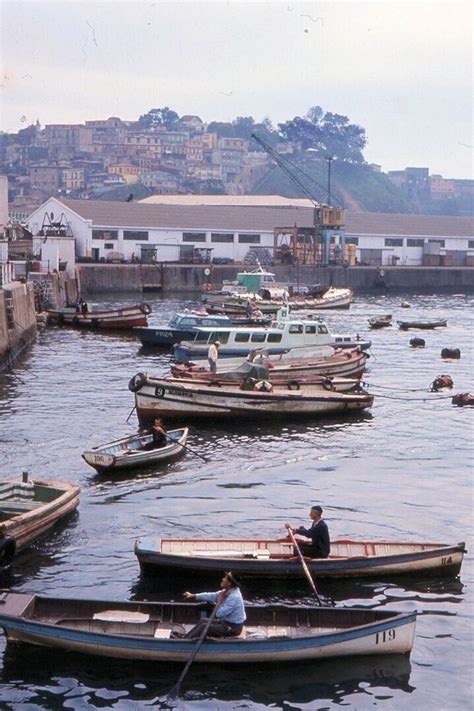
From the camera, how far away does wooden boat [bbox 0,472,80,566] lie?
22.2m

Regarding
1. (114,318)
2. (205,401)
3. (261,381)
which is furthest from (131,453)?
(114,318)

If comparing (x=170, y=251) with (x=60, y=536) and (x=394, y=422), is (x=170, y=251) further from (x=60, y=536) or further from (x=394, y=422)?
(x=60, y=536)

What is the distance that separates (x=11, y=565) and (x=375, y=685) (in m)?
8.07

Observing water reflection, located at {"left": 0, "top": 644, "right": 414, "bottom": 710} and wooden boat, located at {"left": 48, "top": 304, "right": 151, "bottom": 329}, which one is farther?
wooden boat, located at {"left": 48, "top": 304, "right": 151, "bottom": 329}

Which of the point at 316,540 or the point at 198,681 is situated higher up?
the point at 316,540

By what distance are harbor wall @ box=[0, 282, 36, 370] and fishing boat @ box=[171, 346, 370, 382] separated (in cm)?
970

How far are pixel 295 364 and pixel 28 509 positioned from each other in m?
22.6

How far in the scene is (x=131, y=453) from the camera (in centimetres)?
2977

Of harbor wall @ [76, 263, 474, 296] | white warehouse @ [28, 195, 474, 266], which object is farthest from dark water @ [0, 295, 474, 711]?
white warehouse @ [28, 195, 474, 266]

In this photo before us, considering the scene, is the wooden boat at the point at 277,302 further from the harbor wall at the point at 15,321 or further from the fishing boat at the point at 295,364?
the fishing boat at the point at 295,364

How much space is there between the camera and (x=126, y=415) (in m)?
38.9

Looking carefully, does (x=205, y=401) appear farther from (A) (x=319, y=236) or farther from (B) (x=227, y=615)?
(A) (x=319, y=236)

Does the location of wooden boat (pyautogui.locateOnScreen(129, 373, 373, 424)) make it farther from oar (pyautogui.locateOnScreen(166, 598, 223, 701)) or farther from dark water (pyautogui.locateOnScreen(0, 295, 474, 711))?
oar (pyautogui.locateOnScreen(166, 598, 223, 701))

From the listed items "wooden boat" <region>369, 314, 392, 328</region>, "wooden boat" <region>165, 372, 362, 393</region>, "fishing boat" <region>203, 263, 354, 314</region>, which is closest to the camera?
"wooden boat" <region>165, 372, 362, 393</region>
